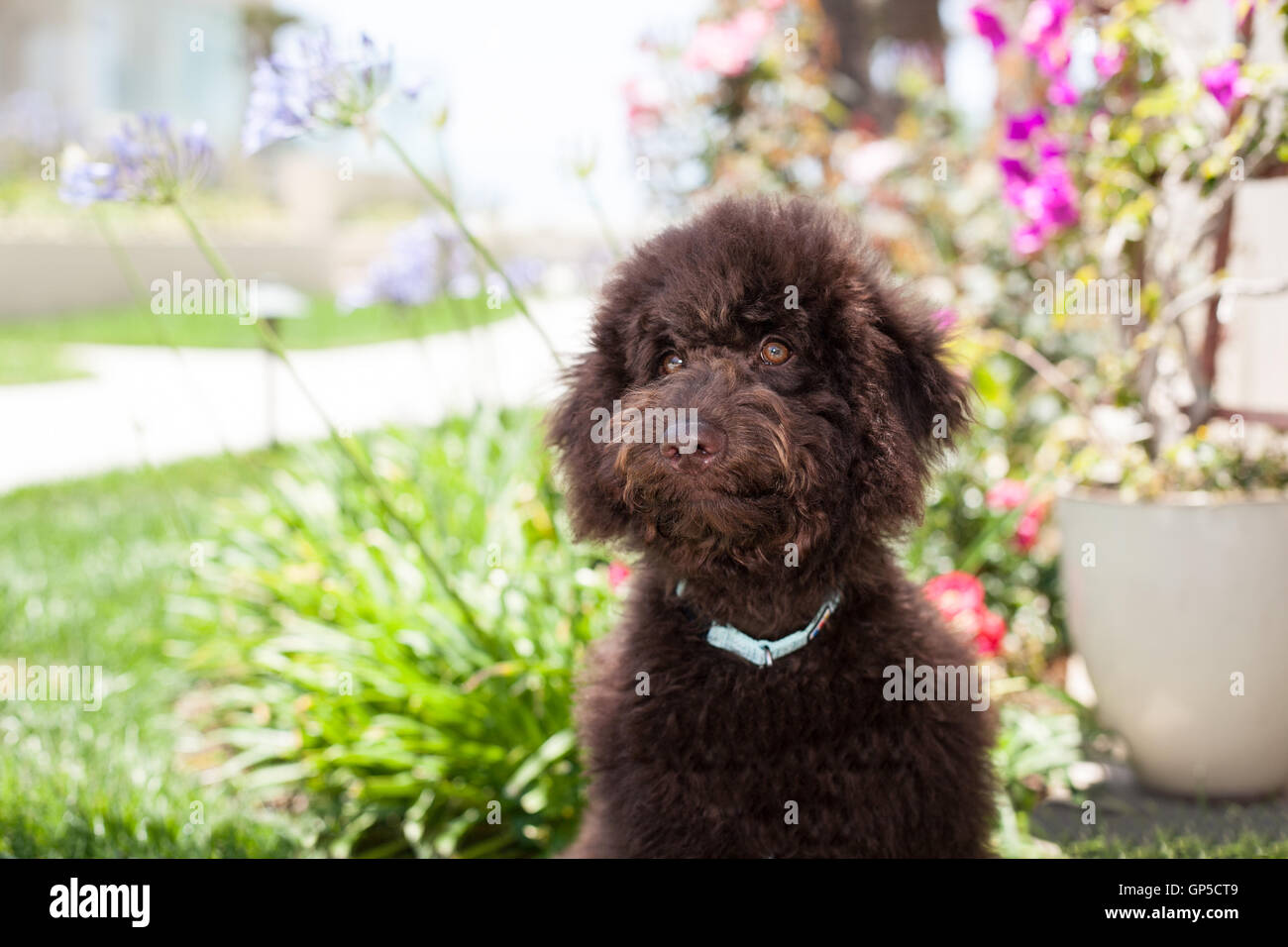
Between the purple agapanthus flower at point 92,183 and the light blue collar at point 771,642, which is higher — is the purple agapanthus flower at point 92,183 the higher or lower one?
the higher one

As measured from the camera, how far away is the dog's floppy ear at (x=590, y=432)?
2.27 metres

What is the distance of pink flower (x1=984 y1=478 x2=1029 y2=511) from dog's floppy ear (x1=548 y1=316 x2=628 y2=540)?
2.28 m

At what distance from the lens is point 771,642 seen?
222 centimetres

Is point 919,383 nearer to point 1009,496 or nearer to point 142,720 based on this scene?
point 1009,496

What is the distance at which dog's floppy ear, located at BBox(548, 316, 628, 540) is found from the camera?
227 cm

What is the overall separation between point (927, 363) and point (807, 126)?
4.35m

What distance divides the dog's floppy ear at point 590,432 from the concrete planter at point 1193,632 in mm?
1790

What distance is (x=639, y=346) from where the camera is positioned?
2.22m

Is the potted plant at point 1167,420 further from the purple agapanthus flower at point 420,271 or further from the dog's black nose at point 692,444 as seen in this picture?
the purple agapanthus flower at point 420,271

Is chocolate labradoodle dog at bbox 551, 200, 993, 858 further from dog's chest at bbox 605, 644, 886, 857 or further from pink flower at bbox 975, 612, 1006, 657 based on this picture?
pink flower at bbox 975, 612, 1006, 657

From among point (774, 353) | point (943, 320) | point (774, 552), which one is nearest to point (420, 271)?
point (943, 320)

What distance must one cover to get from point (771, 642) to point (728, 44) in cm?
418

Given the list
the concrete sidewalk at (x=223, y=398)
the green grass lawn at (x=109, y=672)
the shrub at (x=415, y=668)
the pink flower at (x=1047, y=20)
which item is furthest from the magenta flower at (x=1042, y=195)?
the green grass lawn at (x=109, y=672)
